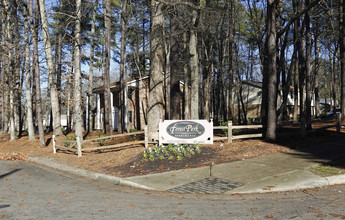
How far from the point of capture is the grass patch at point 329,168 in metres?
7.32

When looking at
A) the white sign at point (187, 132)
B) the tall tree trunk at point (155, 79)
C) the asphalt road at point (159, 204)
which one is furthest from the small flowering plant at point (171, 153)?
the asphalt road at point (159, 204)

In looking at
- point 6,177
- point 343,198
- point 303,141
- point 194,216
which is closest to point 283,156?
point 303,141

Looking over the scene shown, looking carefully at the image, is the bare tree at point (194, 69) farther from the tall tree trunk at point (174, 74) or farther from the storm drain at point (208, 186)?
the storm drain at point (208, 186)

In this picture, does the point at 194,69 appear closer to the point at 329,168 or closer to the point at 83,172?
the point at 83,172

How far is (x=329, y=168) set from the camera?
7871mm

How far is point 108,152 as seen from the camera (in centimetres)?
1408

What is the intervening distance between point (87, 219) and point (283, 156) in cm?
748

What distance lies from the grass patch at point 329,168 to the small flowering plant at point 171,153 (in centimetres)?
411

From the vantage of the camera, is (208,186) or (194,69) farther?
(194,69)

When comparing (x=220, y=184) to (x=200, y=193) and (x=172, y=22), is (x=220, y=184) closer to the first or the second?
(x=200, y=193)

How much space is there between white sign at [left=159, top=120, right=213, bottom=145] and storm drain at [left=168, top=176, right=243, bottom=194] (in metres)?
3.88

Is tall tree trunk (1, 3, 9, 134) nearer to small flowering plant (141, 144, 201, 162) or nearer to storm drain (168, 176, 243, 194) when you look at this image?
small flowering plant (141, 144, 201, 162)

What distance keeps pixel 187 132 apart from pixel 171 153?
56.4 inches

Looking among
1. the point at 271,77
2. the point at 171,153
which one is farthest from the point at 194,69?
the point at 171,153
